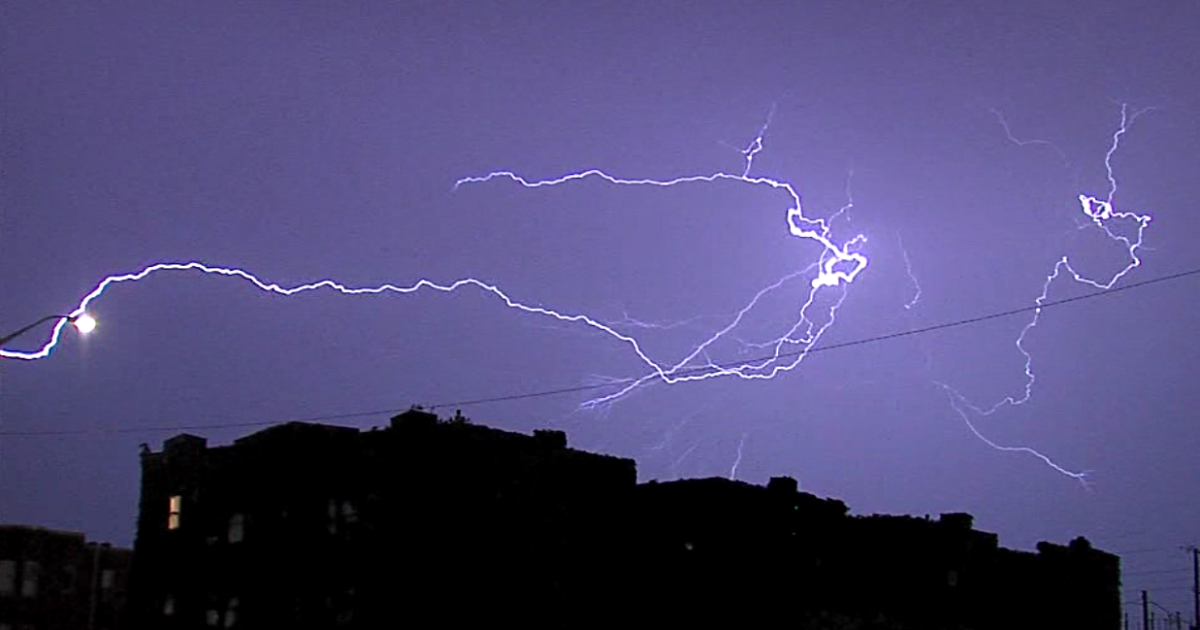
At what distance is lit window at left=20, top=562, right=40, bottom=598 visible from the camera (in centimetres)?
5288

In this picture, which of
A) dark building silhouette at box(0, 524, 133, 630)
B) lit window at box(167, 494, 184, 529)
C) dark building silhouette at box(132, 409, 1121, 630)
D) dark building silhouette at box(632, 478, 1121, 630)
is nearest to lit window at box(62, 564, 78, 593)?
dark building silhouette at box(0, 524, 133, 630)

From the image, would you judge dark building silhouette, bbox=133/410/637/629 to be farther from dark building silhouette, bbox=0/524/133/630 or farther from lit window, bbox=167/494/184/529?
dark building silhouette, bbox=0/524/133/630

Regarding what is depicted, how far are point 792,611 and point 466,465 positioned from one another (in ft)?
36.5

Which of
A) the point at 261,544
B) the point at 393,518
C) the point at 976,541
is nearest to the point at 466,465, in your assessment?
the point at 393,518

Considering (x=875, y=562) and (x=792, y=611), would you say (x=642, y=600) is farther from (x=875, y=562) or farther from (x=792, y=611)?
(x=875, y=562)

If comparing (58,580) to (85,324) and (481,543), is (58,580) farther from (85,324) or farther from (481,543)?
(85,324)

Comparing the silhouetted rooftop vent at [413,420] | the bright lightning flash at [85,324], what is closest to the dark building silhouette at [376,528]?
the silhouetted rooftop vent at [413,420]

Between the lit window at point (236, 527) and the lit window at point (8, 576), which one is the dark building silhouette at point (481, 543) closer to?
the lit window at point (236, 527)

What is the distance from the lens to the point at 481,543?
38594 mm

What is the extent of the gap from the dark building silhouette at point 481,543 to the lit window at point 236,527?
0.18 ft

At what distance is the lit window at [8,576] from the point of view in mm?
52188

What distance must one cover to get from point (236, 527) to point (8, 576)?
18265 millimetres

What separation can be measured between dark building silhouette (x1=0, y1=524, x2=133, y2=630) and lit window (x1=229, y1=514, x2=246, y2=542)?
15.2 metres

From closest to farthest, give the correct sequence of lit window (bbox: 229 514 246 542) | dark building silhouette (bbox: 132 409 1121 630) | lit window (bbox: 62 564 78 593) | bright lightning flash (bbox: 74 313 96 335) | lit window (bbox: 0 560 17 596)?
bright lightning flash (bbox: 74 313 96 335), dark building silhouette (bbox: 132 409 1121 630), lit window (bbox: 229 514 246 542), lit window (bbox: 0 560 17 596), lit window (bbox: 62 564 78 593)
